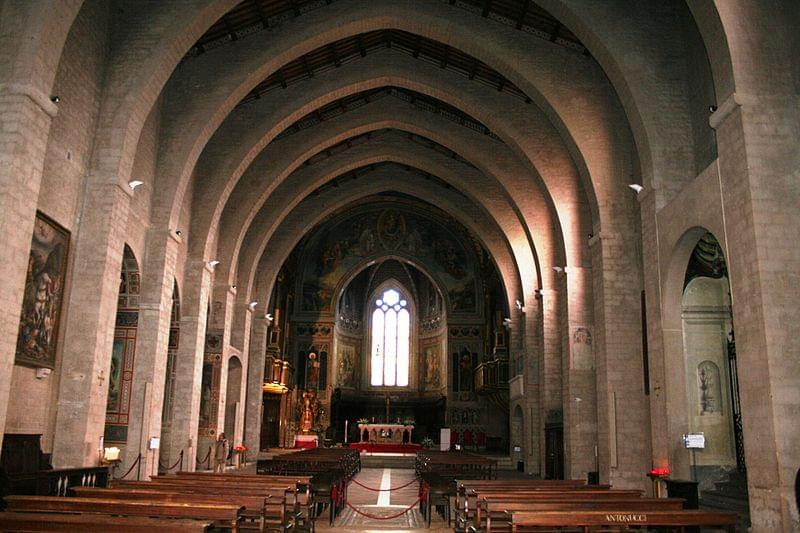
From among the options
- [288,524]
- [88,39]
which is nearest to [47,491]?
[288,524]

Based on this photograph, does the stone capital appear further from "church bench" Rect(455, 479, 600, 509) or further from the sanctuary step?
the sanctuary step

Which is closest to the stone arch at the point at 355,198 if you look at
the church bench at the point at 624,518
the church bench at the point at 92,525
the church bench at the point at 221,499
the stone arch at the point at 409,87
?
the stone arch at the point at 409,87

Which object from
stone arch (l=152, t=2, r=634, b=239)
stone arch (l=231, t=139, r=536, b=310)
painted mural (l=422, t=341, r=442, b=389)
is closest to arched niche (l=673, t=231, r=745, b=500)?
stone arch (l=152, t=2, r=634, b=239)

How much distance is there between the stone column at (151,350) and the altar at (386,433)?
702 inches

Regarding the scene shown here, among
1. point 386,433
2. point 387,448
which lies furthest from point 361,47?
point 386,433

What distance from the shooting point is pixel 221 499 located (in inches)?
324

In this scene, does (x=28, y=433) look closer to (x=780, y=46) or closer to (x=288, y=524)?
(x=288, y=524)

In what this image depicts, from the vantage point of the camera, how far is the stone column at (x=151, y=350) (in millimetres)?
15836

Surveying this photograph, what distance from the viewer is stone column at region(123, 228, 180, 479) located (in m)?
15.8

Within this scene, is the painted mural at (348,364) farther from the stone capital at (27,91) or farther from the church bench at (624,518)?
the church bench at (624,518)

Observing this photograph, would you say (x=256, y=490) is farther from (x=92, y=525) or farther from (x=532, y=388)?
(x=532, y=388)

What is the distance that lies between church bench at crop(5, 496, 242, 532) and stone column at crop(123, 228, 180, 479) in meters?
8.74

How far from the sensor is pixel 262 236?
82.9 ft

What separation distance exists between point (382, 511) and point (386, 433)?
2026cm
